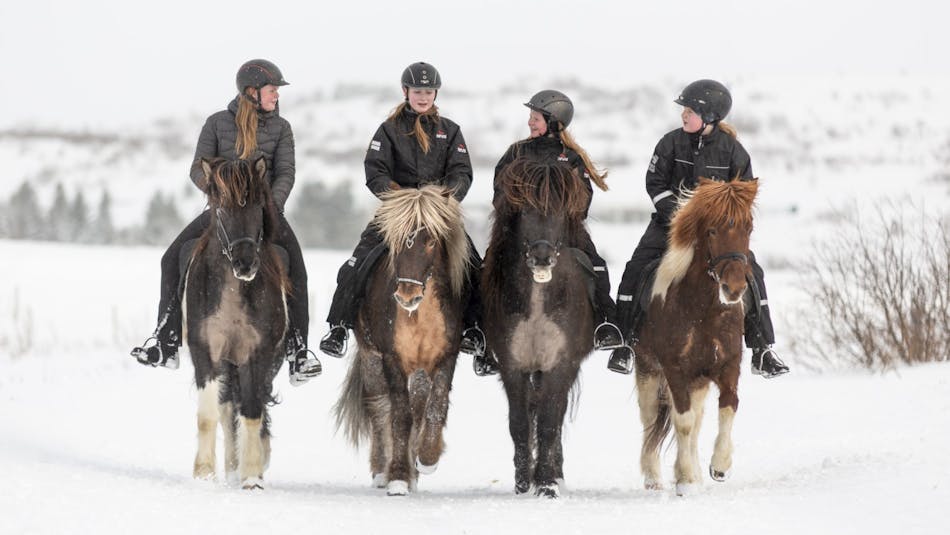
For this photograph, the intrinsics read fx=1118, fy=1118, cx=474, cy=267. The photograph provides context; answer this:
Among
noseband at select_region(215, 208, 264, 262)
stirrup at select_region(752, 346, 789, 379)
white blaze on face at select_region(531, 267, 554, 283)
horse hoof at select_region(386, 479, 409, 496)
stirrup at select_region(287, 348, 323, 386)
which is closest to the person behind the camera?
white blaze on face at select_region(531, 267, 554, 283)

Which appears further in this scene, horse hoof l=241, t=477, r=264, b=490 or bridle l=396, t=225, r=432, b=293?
horse hoof l=241, t=477, r=264, b=490

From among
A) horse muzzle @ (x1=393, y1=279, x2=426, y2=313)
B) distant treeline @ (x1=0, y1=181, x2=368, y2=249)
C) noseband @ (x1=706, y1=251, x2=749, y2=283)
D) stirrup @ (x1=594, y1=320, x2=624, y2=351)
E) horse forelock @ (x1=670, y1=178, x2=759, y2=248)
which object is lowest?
distant treeline @ (x1=0, y1=181, x2=368, y2=249)

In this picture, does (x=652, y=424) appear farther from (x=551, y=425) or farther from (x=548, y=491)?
(x=548, y=491)

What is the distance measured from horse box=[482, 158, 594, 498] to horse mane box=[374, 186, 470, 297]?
258mm

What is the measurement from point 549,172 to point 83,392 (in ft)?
34.7

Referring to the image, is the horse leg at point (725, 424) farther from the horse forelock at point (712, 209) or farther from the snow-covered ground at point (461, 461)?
the horse forelock at point (712, 209)

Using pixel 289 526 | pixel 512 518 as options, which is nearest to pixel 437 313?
pixel 512 518

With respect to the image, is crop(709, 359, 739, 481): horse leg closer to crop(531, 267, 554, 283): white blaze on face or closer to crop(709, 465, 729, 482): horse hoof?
crop(709, 465, 729, 482): horse hoof

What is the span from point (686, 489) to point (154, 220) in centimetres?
5494

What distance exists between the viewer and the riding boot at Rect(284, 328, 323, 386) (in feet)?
29.2

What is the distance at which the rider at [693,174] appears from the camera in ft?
29.5

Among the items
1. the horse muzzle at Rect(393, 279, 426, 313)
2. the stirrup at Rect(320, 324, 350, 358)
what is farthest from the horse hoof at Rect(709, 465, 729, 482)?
the stirrup at Rect(320, 324, 350, 358)

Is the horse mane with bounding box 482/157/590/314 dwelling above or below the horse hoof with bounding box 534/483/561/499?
above

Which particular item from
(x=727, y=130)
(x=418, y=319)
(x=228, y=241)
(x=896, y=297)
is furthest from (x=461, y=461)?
(x=896, y=297)
